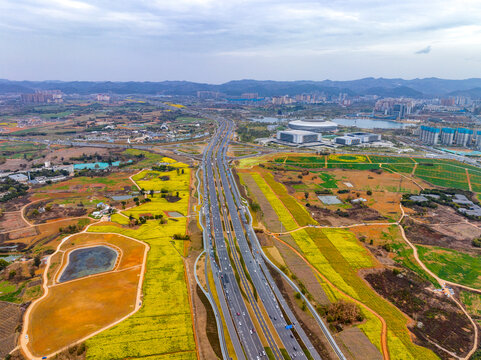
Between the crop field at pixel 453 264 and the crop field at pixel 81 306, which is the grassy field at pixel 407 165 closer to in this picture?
the crop field at pixel 453 264

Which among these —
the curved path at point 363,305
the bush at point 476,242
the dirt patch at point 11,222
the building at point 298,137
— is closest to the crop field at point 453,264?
the bush at point 476,242

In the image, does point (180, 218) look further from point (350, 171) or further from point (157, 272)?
point (350, 171)

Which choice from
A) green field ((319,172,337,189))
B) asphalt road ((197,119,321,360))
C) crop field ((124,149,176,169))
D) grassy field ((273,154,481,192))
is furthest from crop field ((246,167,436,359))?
crop field ((124,149,176,169))

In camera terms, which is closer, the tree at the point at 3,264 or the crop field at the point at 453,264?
the tree at the point at 3,264

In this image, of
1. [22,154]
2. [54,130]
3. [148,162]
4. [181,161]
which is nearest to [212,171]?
[181,161]

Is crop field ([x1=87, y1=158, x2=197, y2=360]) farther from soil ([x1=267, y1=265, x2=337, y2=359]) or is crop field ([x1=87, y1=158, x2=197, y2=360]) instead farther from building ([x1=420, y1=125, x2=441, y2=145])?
building ([x1=420, y1=125, x2=441, y2=145])

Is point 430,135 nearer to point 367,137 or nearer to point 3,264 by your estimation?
point 367,137
